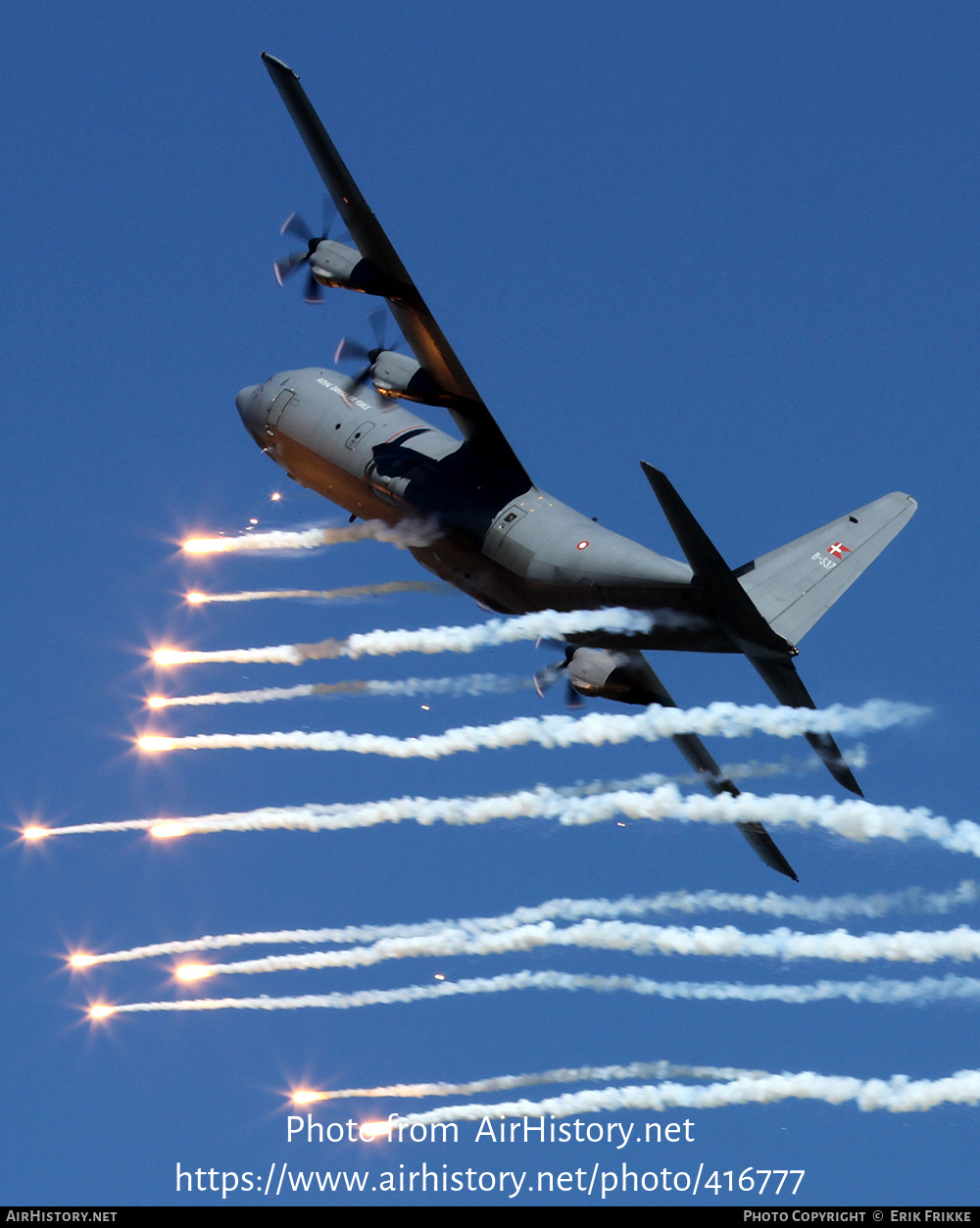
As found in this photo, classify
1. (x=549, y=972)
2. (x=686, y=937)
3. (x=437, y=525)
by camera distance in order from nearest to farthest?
(x=686, y=937) < (x=549, y=972) < (x=437, y=525)

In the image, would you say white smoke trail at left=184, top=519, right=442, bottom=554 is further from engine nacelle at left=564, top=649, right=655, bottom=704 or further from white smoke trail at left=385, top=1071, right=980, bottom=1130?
white smoke trail at left=385, top=1071, right=980, bottom=1130

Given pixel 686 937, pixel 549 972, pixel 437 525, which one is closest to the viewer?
pixel 686 937

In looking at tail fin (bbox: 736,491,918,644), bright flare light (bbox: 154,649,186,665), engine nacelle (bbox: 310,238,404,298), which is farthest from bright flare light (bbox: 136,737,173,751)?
tail fin (bbox: 736,491,918,644)

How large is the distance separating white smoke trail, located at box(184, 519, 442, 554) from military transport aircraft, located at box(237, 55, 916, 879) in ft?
0.78

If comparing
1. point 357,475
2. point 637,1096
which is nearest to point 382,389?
point 357,475

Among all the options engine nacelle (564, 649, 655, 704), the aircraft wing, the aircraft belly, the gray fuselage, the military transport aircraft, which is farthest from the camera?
the aircraft belly

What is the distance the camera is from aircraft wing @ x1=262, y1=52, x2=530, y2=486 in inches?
1559

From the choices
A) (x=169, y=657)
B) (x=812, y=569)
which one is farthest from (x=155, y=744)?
Answer: (x=812, y=569)

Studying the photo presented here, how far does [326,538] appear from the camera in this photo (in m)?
42.1

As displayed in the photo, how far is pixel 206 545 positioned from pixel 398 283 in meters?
8.17

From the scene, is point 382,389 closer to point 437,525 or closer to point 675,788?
point 437,525

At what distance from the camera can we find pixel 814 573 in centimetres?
3756

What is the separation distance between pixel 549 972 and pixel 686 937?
145 inches

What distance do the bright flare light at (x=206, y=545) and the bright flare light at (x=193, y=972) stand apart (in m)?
9.42
